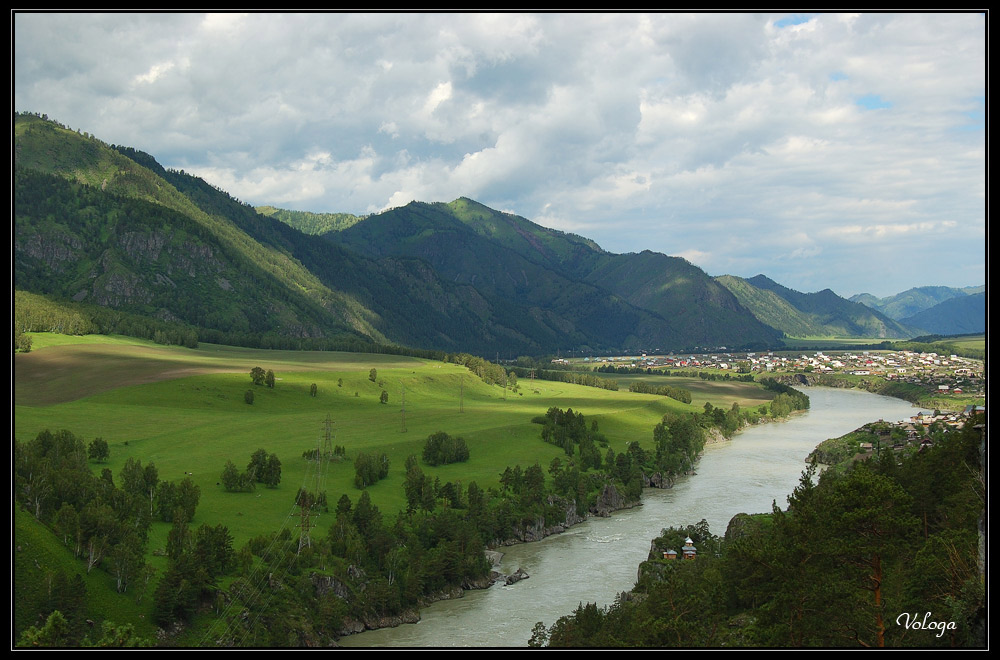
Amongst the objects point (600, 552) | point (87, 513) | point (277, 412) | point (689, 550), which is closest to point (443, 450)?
point (600, 552)

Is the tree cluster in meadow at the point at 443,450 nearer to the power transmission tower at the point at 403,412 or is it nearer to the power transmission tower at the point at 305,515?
the power transmission tower at the point at 403,412

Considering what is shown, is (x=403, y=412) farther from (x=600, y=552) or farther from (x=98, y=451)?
(x=600, y=552)

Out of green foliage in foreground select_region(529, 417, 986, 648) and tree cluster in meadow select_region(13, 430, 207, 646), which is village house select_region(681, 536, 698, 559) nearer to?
green foliage in foreground select_region(529, 417, 986, 648)

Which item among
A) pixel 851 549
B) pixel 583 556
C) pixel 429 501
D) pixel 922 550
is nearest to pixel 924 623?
pixel 851 549

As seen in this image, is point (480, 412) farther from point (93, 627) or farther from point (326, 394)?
point (93, 627)

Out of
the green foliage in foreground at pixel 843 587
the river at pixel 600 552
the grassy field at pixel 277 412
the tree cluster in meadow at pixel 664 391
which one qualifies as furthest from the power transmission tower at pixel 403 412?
the green foliage in foreground at pixel 843 587

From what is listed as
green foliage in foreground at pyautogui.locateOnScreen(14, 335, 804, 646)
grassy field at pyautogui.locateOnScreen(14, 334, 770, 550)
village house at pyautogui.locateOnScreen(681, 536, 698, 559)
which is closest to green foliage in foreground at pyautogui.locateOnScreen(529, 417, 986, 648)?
village house at pyautogui.locateOnScreen(681, 536, 698, 559)
